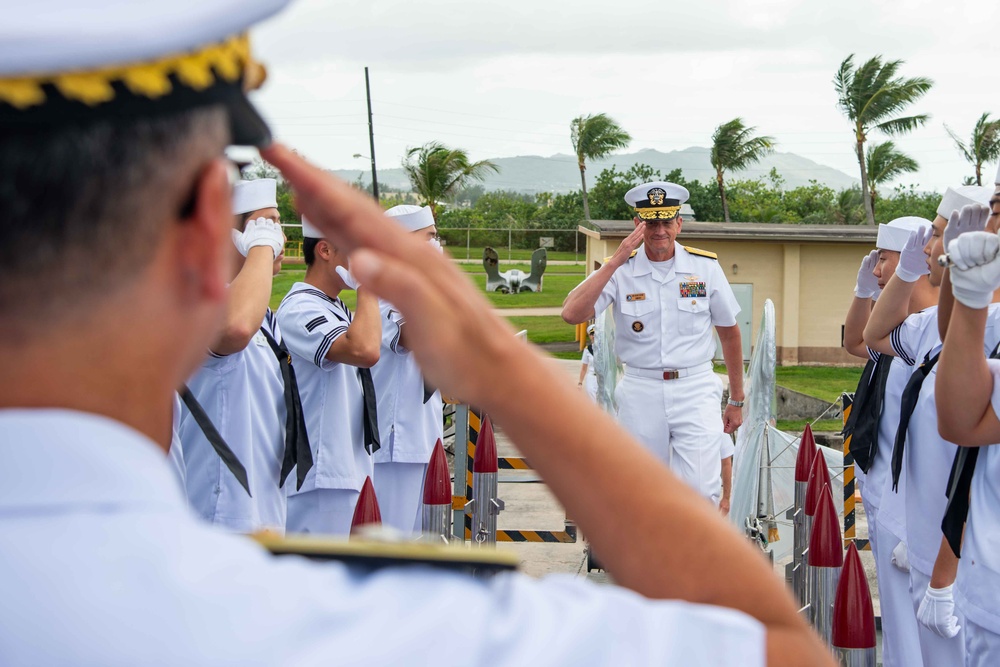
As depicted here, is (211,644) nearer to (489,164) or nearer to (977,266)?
(977,266)

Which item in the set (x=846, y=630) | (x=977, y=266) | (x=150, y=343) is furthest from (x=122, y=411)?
(x=977, y=266)

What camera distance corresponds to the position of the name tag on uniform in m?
6.89

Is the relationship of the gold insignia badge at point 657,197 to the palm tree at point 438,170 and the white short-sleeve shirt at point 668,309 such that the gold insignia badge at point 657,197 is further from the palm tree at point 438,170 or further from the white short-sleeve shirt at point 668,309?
the palm tree at point 438,170

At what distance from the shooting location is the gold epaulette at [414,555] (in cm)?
77

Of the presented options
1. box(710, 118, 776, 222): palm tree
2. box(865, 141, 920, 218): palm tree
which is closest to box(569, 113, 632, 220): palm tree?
box(710, 118, 776, 222): palm tree

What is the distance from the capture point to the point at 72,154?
66 centimetres

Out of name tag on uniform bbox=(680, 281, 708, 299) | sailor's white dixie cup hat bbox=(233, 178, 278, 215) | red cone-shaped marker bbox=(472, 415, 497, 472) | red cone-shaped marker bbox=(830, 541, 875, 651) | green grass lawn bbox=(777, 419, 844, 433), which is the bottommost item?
green grass lawn bbox=(777, 419, 844, 433)

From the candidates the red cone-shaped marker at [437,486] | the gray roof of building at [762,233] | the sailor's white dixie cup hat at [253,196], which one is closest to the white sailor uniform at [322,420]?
the red cone-shaped marker at [437,486]

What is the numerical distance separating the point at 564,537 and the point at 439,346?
18.2ft

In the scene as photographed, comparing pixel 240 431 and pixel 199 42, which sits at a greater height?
pixel 199 42

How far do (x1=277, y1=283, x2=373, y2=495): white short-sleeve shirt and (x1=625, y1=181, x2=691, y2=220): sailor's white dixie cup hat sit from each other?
2.78 m

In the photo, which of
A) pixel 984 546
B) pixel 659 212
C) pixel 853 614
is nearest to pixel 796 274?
pixel 659 212

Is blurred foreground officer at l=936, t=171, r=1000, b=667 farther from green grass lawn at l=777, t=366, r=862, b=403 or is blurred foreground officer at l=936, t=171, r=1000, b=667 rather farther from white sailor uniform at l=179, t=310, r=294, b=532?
green grass lawn at l=777, t=366, r=862, b=403

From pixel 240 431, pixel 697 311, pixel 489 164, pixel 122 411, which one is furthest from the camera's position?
pixel 489 164
